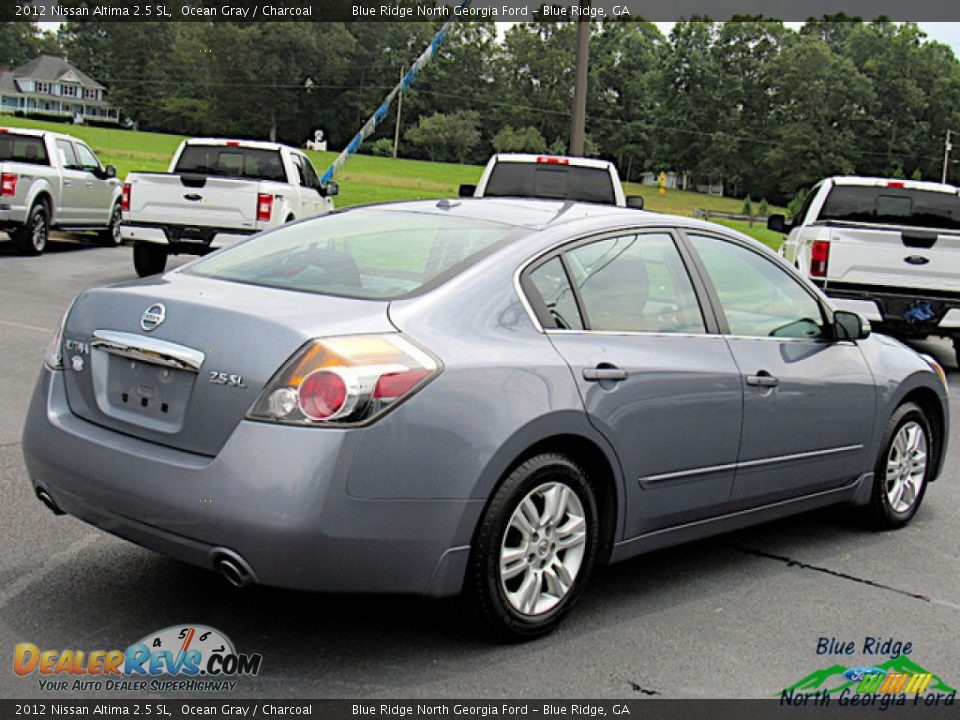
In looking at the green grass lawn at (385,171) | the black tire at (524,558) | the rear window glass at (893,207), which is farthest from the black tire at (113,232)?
the green grass lawn at (385,171)

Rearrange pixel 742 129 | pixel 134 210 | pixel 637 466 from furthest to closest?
pixel 742 129 → pixel 134 210 → pixel 637 466

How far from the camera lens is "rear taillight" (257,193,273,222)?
14.9 m

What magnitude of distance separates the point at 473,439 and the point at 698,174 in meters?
118

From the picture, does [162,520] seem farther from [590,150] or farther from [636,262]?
[590,150]

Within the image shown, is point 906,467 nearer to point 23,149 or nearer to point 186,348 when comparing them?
point 186,348

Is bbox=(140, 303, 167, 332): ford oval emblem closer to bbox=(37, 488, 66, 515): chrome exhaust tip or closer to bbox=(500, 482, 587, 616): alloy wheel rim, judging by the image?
bbox=(37, 488, 66, 515): chrome exhaust tip

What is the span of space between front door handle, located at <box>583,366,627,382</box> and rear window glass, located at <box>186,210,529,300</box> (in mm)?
590

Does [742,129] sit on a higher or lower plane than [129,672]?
higher

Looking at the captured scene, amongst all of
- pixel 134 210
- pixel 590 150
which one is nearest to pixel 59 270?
pixel 134 210

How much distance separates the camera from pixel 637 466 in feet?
14.7

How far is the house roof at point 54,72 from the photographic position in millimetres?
145750

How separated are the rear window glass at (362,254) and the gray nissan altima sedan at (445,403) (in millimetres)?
15

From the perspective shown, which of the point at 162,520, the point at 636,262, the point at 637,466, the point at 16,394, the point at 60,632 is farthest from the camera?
the point at 16,394

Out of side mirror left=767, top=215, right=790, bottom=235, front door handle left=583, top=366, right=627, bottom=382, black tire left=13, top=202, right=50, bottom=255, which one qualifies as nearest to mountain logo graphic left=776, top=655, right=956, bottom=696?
front door handle left=583, top=366, right=627, bottom=382
